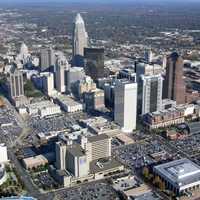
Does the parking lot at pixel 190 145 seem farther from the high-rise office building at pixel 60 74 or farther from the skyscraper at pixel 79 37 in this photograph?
the skyscraper at pixel 79 37

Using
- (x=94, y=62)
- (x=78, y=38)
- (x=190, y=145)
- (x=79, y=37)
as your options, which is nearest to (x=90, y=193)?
(x=190, y=145)

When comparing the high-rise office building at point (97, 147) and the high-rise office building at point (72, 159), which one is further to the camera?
the high-rise office building at point (97, 147)

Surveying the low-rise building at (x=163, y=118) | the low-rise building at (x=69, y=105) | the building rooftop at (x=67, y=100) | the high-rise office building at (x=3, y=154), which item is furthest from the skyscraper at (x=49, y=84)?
the high-rise office building at (x=3, y=154)

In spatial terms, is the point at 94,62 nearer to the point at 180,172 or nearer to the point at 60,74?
the point at 60,74

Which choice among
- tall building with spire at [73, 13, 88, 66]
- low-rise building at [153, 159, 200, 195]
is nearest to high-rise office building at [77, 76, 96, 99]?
tall building with spire at [73, 13, 88, 66]

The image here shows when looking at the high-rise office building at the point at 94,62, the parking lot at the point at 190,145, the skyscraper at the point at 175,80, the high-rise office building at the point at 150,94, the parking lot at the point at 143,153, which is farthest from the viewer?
the high-rise office building at the point at 94,62
